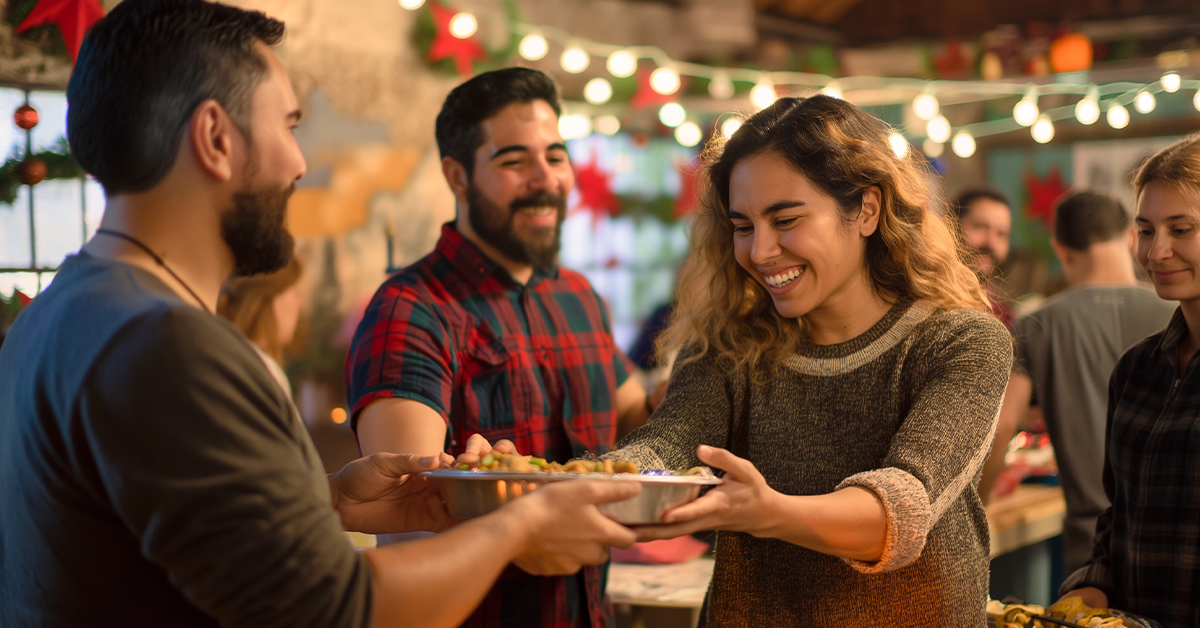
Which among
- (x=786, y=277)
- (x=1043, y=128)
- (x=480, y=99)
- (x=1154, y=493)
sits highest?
(x=1043, y=128)

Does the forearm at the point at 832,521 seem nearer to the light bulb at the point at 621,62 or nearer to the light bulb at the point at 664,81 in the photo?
the light bulb at the point at 621,62

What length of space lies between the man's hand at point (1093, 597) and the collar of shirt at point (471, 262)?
3.98 feet

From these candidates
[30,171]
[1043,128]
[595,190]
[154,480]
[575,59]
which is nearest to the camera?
[154,480]

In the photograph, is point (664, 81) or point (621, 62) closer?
point (621, 62)

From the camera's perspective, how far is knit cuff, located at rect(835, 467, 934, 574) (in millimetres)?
1236

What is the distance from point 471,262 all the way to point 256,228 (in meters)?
0.97

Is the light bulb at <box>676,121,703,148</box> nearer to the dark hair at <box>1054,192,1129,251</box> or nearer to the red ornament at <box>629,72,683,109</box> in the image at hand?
the red ornament at <box>629,72,683,109</box>

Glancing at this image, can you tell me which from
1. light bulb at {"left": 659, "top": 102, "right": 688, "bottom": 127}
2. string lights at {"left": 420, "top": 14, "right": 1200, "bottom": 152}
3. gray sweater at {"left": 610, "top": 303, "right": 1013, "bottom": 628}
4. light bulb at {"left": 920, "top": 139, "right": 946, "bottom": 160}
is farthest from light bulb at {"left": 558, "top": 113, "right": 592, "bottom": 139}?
gray sweater at {"left": 610, "top": 303, "right": 1013, "bottom": 628}

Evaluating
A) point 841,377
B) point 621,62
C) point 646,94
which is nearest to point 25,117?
point 841,377

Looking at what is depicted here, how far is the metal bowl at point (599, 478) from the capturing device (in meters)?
1.15

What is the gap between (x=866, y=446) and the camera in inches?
57.5

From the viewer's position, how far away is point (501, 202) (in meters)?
2.02

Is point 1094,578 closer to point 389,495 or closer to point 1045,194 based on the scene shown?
point 389,495

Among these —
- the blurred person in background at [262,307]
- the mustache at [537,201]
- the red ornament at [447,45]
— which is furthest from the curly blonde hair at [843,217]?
the red ornament at [447,45]
